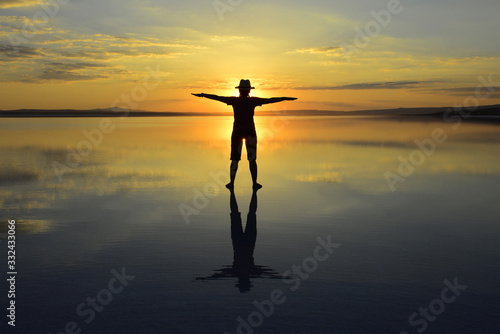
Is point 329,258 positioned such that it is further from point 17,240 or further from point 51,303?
point 17,240

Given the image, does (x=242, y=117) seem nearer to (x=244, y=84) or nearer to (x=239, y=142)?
(x=239, y=142)

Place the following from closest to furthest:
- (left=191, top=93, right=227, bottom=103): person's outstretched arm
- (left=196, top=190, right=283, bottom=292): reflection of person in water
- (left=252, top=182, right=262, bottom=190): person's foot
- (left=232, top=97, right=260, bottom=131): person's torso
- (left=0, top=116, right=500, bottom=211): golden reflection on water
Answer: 1. (left=196, top=190, right=283, bottom=292): reflection of person in water
2. (left=0, top=116, right=500, bottom=211): golden reflection on water
3. (left=252, top=182, right=262, bottom=190): person's foot
4. (left=191, top=93, right=227, bottom=103): person's outstretched arm
5. (left=232, top=97, right=260, bottom=131): person's torso

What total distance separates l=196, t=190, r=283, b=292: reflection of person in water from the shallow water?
0.03 meters

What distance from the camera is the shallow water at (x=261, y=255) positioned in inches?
151

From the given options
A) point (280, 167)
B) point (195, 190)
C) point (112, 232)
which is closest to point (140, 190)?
point (195, 190)

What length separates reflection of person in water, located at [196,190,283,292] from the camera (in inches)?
185

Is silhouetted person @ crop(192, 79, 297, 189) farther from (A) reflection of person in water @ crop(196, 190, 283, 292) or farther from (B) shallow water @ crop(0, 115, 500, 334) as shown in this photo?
(A) reflection of person in water @ crop(196, 190, 283, 292)

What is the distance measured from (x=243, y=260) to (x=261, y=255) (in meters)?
0.27

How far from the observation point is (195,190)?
9.91 m

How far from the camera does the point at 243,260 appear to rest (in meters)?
5.29

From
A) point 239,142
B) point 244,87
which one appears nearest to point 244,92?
point 244,87

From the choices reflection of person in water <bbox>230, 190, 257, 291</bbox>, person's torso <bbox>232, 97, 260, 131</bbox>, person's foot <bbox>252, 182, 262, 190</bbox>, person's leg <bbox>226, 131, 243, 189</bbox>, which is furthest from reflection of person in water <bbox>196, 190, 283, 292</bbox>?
person's torso <bbox>232, 97, 260, 131</bbox>

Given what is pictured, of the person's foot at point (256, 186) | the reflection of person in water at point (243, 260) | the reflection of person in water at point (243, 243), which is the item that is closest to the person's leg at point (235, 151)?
the person's foot at point (256, 186)

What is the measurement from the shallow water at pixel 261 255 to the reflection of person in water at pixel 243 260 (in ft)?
0.11
